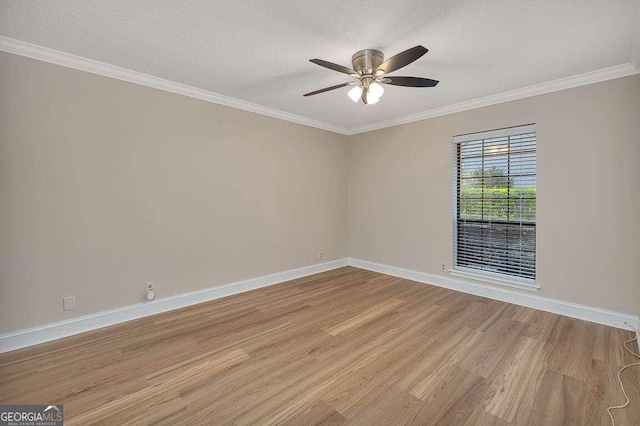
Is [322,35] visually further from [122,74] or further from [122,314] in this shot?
[122,314]

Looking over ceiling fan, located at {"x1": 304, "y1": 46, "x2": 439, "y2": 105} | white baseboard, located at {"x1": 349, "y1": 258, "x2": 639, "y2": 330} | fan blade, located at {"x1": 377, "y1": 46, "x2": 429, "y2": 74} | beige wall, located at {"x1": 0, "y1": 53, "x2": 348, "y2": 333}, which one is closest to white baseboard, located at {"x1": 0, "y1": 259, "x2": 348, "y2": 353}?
beige wall, located at {"x1": 0, "y1": 53, "x2": 348, "y2": 333}

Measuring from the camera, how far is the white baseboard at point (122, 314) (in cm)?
247

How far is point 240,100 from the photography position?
383 cm

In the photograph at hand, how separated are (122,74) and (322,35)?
7.00 feet

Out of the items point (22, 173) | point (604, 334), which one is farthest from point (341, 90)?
point (604, 334)

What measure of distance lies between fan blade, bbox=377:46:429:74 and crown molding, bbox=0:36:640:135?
1929 millimetres

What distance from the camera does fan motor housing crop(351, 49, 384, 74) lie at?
2.46 meters

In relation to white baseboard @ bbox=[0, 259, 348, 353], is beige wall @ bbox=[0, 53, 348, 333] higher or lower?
higher

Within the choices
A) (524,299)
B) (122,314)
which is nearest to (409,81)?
(524,299)

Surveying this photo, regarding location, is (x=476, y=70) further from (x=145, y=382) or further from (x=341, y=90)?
(x=145, y=382)

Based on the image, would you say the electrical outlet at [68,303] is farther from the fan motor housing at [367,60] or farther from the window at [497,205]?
the window at [497,205]

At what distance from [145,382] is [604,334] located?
4.05 m

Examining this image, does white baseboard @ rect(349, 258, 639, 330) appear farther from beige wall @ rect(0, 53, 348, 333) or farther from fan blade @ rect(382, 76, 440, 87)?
fan blade @ rect(382, 76, 440, 87)

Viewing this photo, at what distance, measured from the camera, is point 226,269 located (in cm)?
382
